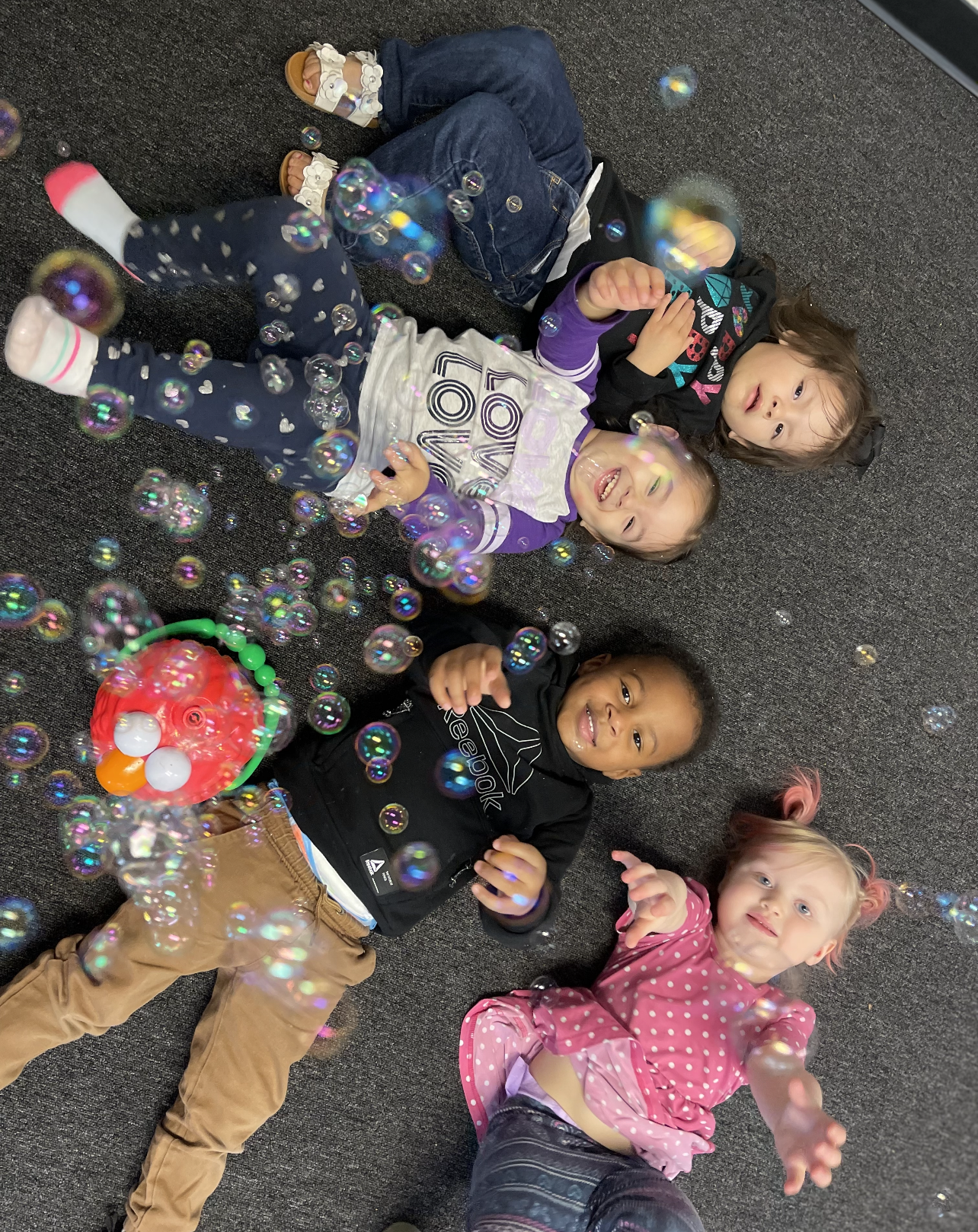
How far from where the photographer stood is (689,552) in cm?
190

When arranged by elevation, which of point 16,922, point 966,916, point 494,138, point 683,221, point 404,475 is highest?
point 683,221

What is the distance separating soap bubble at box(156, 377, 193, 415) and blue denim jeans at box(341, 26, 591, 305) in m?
0.47

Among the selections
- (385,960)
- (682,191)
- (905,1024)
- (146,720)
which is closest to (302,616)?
(146,720)

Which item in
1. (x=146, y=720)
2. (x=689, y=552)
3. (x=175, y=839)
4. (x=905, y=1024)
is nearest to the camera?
(x=146, y=720)

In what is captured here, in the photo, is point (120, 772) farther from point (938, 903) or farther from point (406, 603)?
point (938, 903)

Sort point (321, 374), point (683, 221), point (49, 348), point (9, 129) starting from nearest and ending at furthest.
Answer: point (49, 348) < point (321, 374) < point (9, 129) < point (683, 221)

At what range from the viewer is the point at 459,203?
1.65 meters

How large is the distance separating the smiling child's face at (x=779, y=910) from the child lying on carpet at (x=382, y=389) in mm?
711

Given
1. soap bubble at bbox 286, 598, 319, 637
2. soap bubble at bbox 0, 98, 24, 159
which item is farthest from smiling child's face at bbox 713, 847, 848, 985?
soap bubble at bbox 0, 98, 24, 159

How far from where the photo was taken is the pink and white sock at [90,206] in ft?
5.25

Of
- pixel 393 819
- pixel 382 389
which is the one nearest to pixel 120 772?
pixel 393 819

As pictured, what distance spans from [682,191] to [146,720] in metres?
1.67

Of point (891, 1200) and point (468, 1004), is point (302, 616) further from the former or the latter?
point (891, 1200)

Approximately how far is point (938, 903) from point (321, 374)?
1.91 metres
